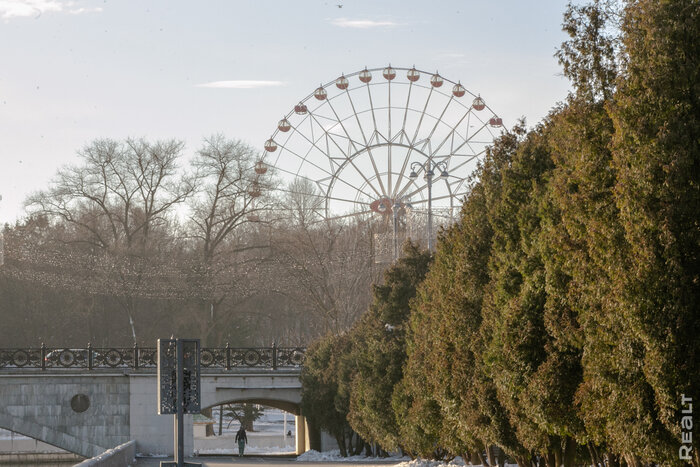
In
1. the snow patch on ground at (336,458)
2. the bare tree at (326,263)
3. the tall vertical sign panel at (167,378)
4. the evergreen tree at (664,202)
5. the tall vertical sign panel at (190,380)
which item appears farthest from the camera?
the bare tree at (326,263)

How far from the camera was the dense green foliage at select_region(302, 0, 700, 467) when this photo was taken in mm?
12727

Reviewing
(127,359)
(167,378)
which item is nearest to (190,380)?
(167,378)

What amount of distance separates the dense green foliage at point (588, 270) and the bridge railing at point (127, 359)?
18.0 m

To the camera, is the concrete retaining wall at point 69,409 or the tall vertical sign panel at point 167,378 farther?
the concrete retaining wall at point 69,409

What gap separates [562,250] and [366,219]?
3820 cm

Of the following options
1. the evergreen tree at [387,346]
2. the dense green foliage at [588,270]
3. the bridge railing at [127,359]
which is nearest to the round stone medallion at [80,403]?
the bridge railing at [127,359]

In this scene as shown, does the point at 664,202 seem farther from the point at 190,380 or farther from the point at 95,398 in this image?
the point at 95,398

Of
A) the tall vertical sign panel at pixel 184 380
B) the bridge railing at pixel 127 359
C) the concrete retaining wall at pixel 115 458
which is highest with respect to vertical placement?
the bridge railing at pixel 127 359

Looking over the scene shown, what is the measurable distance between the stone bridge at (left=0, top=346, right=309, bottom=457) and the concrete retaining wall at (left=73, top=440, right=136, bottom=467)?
2.82 metres

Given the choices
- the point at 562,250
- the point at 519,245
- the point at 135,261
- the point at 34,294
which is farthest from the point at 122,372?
the point at 562,250

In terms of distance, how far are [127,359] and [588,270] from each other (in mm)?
28469

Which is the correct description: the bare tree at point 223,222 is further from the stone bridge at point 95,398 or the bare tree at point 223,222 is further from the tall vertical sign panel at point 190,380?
the tall vertical sign panel at point 190,380

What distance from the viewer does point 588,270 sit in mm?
14219

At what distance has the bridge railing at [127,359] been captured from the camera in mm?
38531
